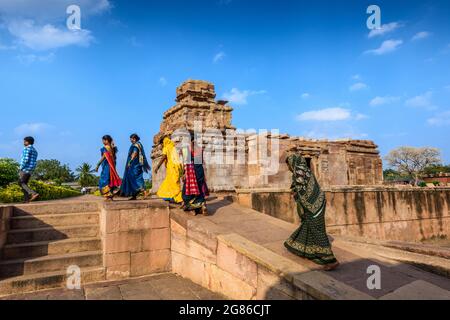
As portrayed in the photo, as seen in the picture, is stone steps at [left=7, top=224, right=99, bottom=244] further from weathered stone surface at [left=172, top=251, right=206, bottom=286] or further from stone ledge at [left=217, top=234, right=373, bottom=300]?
stone ledge at [left=217, top=234, right=373, bottom=300]

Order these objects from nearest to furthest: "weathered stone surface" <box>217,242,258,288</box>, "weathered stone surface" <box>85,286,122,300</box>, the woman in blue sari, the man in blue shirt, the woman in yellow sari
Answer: "weathered stone surface" <box>217,242,258,288</box>, "weathered stone surface" <box>85,286,122,300</box>, the woman in yellow sari, the woman in blue sari, the man in blue shirt

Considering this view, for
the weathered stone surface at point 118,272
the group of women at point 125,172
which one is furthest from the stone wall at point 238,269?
the group of women at point 125,172

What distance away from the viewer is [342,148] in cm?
1667

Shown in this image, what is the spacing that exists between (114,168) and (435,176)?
158 ft

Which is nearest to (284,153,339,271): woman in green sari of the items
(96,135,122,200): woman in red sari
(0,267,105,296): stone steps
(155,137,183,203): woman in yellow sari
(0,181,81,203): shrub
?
(155,137,183,203): woman in yellow sari

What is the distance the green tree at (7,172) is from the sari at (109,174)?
8.79 metres

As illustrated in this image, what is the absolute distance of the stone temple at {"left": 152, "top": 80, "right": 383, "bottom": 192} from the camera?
1172cm

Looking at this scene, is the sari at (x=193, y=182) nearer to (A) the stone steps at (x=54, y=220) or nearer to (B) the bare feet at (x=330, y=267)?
(A) the stone steps at (x=54, y=220)

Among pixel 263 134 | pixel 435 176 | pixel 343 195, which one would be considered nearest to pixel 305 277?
pixel 343 195

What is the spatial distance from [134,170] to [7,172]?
30.7 feet

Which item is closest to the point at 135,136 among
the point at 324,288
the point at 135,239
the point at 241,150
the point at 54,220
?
the point at 54,220

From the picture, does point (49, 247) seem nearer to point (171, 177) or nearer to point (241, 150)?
point (171, 177)

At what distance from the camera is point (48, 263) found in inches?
177

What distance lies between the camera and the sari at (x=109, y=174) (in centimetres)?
602
